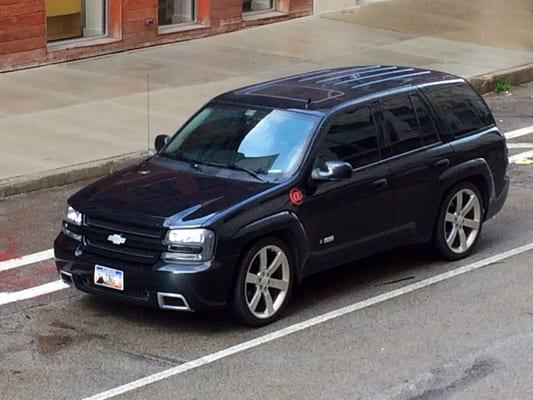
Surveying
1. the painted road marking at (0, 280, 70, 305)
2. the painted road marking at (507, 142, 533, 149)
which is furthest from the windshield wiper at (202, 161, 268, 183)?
the painted road marking at (507, 142, 533, 149)

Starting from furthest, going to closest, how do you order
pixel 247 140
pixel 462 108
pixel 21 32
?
pixel 21 32 → pixel 462 108 → pixel 247 140

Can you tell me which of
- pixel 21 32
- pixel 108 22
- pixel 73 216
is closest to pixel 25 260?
pixel 73 216

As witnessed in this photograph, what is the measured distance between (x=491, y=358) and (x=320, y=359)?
1089 mm

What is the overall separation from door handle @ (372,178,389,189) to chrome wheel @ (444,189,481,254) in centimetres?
90

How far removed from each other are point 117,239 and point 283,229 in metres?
1.14

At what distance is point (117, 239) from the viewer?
8867 mm

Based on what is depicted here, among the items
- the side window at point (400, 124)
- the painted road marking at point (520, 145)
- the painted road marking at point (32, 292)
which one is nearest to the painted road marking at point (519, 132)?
the painted road marking at point (520, 145)

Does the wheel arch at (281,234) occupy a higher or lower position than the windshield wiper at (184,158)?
lower

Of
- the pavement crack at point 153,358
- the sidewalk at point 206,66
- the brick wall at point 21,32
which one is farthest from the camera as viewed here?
the brick wall at point 21,32

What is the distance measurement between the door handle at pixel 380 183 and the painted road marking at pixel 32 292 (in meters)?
2.47

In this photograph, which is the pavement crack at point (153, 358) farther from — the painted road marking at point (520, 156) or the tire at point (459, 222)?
the painted road marking at point (520, 156)

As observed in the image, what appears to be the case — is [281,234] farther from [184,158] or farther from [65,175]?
[65,175]

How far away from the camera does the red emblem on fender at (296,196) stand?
9.17m

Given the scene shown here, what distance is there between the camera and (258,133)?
975cm
